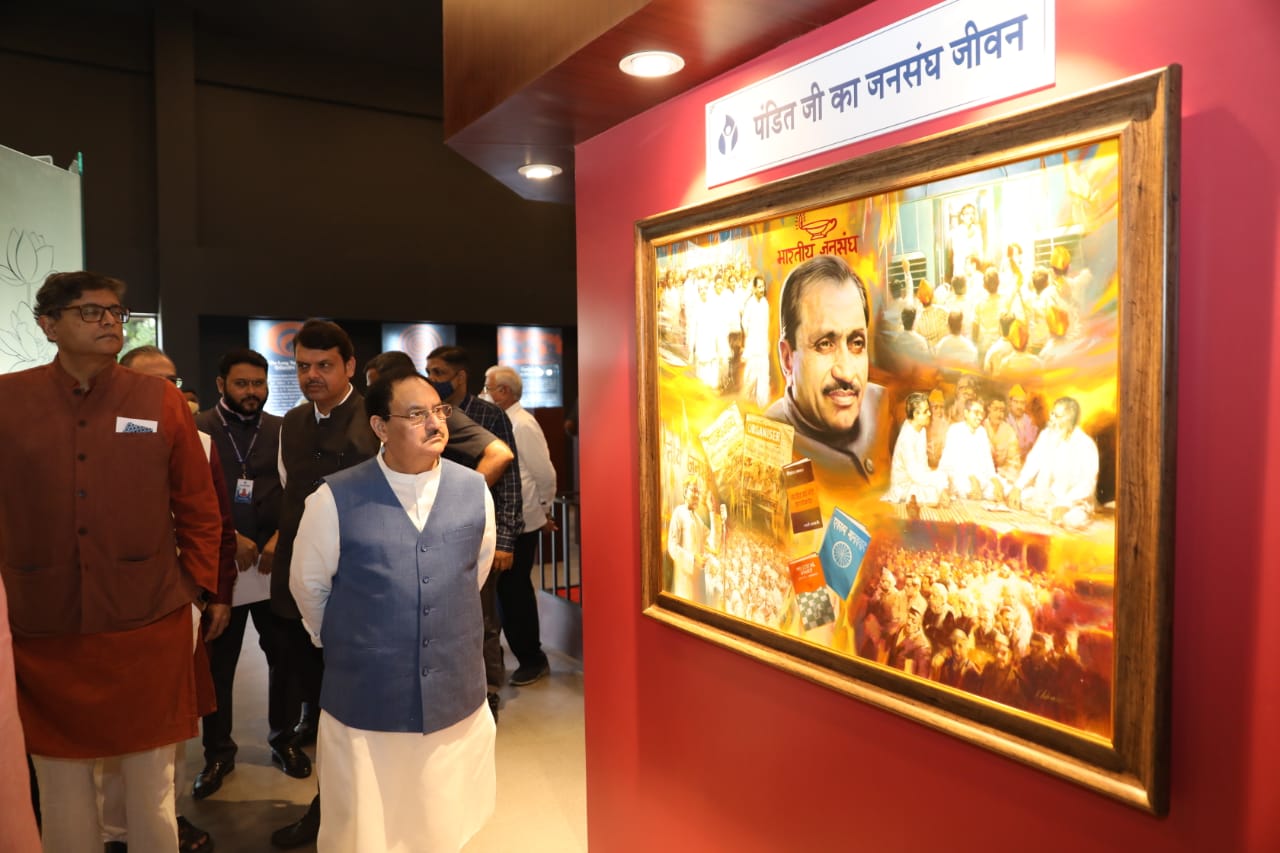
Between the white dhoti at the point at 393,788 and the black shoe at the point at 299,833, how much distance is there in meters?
0.80

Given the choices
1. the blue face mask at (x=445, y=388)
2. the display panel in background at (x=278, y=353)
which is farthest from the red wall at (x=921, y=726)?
the display panel in background at (x=278, y=353)

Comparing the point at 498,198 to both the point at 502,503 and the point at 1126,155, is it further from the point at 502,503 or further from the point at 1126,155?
the point at 1126,155

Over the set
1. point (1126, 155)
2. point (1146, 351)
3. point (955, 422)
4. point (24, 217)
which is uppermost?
point (24, 217)

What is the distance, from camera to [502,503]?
3.85m

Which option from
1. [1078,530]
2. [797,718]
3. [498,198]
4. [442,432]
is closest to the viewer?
A: [1078,530]

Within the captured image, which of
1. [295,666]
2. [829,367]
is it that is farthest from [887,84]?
[295,666]

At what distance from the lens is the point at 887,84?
1.82m

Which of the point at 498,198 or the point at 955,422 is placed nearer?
the point at 955,422

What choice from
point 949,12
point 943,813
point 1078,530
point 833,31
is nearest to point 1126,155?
point 949,12

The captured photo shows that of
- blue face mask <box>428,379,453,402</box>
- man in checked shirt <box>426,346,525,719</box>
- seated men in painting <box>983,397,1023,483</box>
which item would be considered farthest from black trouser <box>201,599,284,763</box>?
seated men in painting <box>983,397,1023,483</box>

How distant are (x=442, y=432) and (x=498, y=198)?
804 centimetres

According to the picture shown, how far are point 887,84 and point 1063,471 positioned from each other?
92cm

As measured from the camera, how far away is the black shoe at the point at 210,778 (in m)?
3.53

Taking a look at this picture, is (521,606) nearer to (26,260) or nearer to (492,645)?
(492,645)
